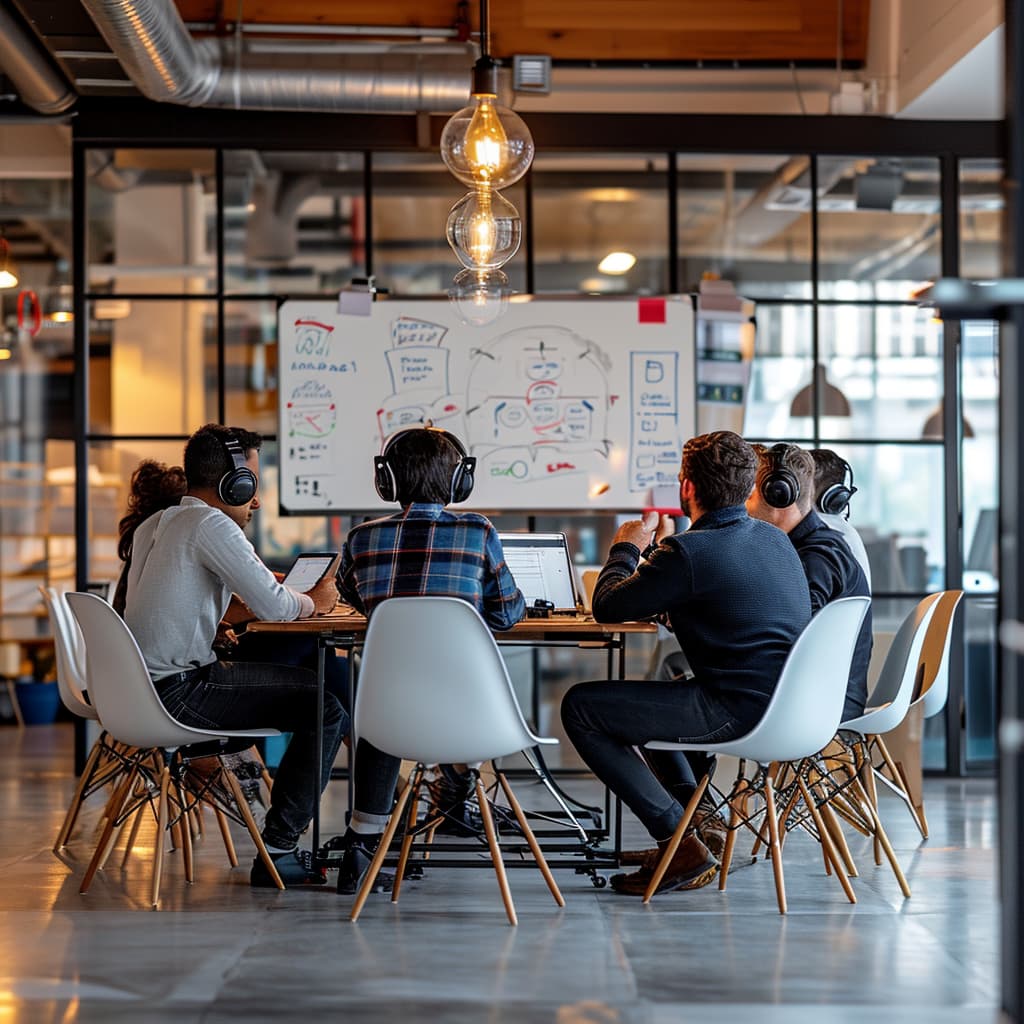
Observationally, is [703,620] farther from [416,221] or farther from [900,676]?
[416,221]

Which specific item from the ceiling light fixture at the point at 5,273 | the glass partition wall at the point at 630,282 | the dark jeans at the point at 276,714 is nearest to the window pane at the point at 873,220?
the glass partition wall at the point at 630,282

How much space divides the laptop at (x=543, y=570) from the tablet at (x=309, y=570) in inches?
22.0

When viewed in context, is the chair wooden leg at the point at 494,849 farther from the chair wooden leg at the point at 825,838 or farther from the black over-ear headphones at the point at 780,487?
the black over-ear headphones at the point at 780,487

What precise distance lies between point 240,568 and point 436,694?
783 mm

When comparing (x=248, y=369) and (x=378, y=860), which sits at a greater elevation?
(x=248, y=369)

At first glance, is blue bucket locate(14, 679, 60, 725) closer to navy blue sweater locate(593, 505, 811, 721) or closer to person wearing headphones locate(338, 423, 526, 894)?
person wearing headphones locate(338, 423, 526, 894)

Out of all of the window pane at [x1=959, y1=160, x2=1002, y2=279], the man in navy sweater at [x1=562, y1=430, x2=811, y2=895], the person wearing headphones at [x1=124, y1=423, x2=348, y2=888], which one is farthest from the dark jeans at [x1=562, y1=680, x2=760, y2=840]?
the window pane at [x1=959, y1=160, x2=1002, y2=279]

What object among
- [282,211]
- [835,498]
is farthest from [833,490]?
[282,211]

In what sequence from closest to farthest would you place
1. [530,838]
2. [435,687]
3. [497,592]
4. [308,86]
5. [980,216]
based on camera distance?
[435,687] < [530,838] < [497,592] < [308,86] < [980,216]

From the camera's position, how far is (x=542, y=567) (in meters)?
4.40

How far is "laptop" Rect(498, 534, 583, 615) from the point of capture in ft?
14.0

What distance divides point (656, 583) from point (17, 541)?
7278 millimetres

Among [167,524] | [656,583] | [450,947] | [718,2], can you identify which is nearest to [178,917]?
[450,947]

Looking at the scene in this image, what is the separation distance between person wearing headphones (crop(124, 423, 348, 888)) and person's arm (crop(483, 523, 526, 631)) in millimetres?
620
